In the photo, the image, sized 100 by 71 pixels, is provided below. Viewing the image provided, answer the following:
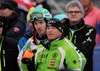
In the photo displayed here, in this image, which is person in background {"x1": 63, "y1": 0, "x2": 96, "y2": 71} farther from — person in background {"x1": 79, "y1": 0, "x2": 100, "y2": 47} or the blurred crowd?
person in background {"x1": 79, "y1": 0, "x2": 100, "y2": 47}

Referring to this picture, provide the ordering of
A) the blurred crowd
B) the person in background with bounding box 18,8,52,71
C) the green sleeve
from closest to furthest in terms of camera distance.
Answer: the green sleeve → the blurred crowd → the person in background with bounding box 18,8,52,71

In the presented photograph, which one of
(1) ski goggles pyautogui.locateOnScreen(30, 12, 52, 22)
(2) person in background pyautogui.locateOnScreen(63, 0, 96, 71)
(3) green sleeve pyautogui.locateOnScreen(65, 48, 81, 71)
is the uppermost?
(1) ski goggles pyautogui.locateOnScreen(30, 12, 52, 22)

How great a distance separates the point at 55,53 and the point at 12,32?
6.69ft

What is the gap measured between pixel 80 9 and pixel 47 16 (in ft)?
1.56

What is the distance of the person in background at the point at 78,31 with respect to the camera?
7453 millimetres

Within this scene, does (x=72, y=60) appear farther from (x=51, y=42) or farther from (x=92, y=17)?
(x=92, y=17)

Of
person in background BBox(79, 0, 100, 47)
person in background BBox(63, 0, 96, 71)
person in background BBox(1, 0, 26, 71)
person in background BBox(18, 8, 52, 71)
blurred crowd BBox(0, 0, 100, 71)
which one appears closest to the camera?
blurred crowd BBox(0, 0, 100, 71)

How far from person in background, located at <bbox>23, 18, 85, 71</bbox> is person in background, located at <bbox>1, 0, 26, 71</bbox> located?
95cm

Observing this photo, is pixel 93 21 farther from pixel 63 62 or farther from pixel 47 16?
pixel 63 62

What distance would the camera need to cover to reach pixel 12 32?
8758 millimetres

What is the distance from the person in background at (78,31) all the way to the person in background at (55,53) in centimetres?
51

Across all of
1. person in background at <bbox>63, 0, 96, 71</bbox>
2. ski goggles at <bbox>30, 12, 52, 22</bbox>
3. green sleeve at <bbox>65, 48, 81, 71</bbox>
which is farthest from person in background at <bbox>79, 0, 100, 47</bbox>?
green sleeve at <bbox>65, 48, 81, 71</bbox>

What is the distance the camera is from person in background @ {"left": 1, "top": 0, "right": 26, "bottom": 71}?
7.98 meters

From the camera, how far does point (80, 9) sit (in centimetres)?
752
